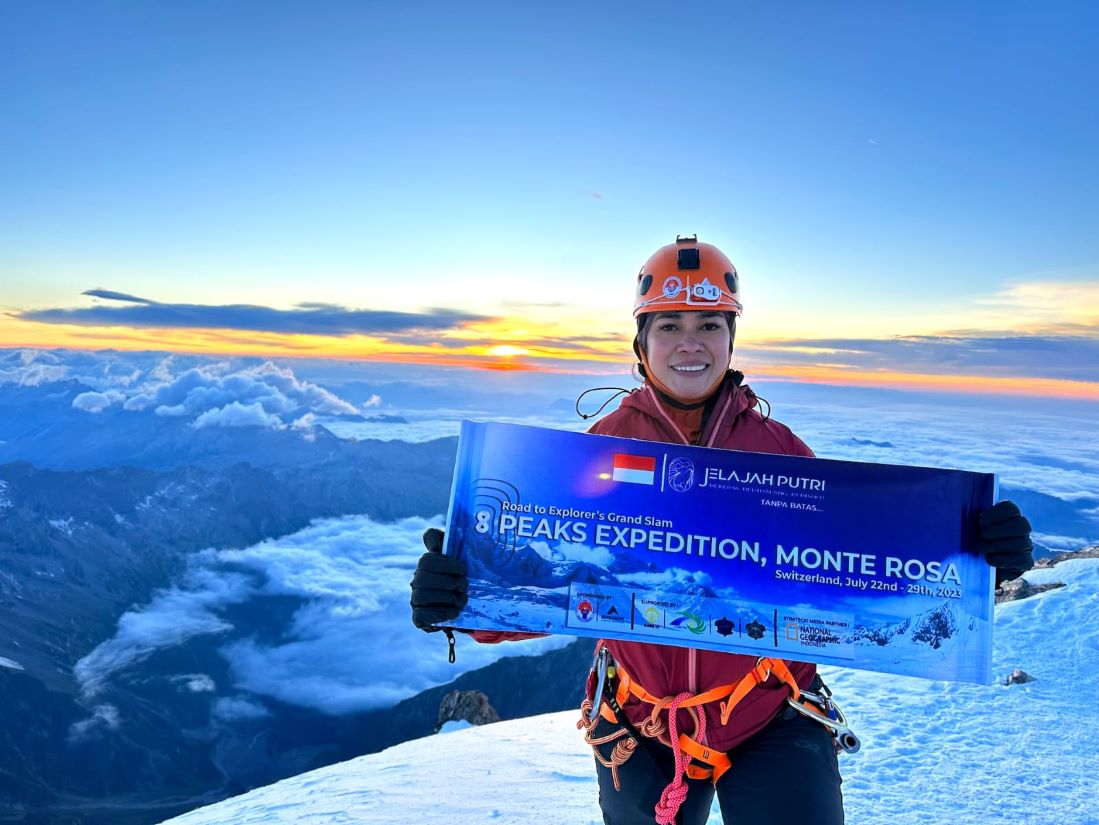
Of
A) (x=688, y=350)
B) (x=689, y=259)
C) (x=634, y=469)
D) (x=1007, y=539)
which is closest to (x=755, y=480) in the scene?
(x=634, y=469)

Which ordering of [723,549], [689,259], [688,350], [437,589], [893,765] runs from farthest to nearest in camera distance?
[893,765] → [689,259] → [688,350] → [723,549] → [437,589]

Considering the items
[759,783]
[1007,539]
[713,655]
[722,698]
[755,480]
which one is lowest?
[759,783]

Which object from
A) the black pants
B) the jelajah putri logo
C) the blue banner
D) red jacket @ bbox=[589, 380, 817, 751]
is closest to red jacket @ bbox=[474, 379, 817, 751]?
red jacket @ bbox=[589, 380, 817, 751]

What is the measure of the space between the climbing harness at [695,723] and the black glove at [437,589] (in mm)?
1409

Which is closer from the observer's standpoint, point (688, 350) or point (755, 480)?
point (755, 480)

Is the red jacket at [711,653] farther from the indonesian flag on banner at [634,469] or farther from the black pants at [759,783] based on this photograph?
the indonesian flag on banner at [634,469]

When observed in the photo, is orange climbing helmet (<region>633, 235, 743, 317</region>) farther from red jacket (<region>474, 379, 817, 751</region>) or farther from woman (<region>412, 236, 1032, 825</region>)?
red jacket (<region>474, 379, 817, 751</region>)

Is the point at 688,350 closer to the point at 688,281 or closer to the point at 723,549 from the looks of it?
the point at 688,281

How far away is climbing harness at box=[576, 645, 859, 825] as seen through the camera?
162 inches

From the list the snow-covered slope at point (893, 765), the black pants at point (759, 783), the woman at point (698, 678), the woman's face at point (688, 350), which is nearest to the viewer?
the black pants at point (759, 783)

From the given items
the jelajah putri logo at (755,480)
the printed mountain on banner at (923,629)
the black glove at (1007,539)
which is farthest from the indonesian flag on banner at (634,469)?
the black glove at (1007,539)

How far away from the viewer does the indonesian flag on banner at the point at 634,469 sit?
4.18m

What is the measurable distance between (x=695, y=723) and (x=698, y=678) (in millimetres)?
290

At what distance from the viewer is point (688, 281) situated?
488 centimetres
